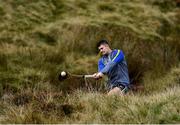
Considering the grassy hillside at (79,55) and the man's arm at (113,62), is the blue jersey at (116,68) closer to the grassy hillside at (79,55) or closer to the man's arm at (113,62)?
the man's arm at (113,62)

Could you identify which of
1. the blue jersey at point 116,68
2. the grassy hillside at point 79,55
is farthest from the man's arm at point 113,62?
the grassy hillside at point 79,55

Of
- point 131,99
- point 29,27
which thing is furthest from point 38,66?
point 131,99

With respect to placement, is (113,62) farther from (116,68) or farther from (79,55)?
(79,55)

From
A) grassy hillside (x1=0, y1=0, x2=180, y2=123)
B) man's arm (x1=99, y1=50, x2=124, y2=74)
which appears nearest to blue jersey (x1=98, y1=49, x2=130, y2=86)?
man's arm (x1=99, y1=50, x2=124, y2=74)

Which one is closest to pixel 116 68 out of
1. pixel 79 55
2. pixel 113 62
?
pixel 113 62

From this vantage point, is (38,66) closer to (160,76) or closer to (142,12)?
(160,76)

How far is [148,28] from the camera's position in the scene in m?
15.9

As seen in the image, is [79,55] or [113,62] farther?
[79,55]

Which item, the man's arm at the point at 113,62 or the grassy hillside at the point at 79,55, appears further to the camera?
the man's arm at the point at 113,62

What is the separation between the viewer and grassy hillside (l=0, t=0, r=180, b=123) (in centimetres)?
819

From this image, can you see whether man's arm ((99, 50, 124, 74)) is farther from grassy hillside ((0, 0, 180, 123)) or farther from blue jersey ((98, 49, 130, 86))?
grassy hillside ((0, 0, 180, 123))

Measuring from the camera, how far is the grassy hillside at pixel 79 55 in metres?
8.19

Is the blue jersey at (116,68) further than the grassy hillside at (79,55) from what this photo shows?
Yes

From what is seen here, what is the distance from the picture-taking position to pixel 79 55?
14.0 meters
